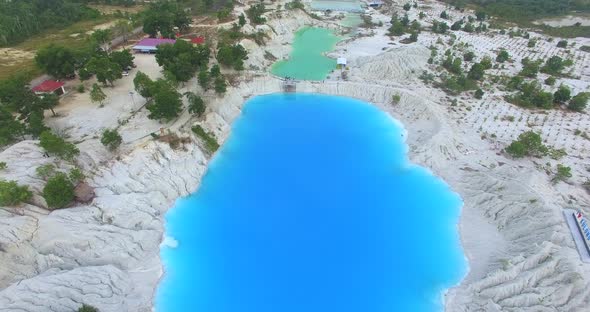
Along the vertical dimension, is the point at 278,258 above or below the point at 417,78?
below

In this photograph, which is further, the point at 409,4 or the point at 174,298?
the point at 409,4

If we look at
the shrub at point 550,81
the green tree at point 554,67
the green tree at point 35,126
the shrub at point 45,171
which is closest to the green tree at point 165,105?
the green tree at point 35,126

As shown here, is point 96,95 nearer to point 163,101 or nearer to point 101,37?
point 163,101

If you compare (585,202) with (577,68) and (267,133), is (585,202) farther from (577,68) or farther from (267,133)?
(577,68)

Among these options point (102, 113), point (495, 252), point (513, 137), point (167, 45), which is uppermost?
point (167, 45)

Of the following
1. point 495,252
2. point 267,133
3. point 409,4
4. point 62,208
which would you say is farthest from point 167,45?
point 409,4

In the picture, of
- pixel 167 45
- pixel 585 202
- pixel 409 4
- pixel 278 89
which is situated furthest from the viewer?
pixel 409 4

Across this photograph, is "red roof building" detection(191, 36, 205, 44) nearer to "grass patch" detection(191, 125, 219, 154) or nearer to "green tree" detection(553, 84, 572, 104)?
"grass patch" detection(191, 125, 219, 154)

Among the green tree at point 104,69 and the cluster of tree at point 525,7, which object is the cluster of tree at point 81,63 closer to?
the green tree at point 104,69

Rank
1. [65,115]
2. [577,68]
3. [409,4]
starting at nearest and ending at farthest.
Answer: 1. [65,115]
2. [577,68]
3. [409,4]
